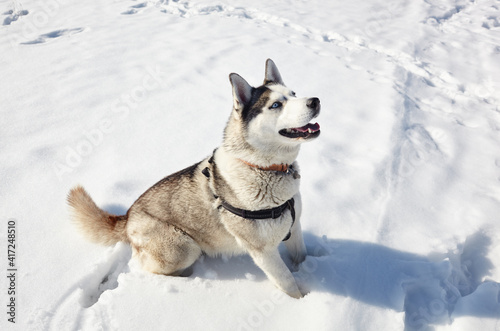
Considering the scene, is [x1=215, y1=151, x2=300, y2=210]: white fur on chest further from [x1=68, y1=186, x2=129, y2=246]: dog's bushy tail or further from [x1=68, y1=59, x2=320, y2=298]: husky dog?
[x1=68, y1=186, x2=129, y2=246]: dog's bushy tail

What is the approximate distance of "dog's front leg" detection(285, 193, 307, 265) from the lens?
253 cm

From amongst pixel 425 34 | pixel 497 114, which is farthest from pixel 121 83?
pixel 425 34

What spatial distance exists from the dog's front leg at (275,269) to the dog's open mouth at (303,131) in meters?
0.93

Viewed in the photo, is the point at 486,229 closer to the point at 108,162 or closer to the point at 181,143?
the point at 181,143

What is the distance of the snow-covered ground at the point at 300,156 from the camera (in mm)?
2303

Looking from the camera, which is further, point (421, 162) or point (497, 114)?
point (497, 114)

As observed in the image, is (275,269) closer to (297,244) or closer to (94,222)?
(297,244)

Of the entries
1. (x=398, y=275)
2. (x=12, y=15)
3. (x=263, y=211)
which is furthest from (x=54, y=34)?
(x=398, y=275)

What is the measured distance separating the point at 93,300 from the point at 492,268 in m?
3.46

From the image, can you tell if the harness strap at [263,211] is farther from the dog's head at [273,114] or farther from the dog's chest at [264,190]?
the dog's head at [273,114]

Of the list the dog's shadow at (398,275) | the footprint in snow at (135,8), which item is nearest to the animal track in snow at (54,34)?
the footprint in snow at (135,8)

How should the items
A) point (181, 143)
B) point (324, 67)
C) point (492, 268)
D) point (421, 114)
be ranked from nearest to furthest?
point (492, 268) → point (181, 143) → point (421, 114) → point (324, 67)

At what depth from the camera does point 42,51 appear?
612 centimetres

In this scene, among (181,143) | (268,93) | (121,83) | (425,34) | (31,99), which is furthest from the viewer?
(425,34)
